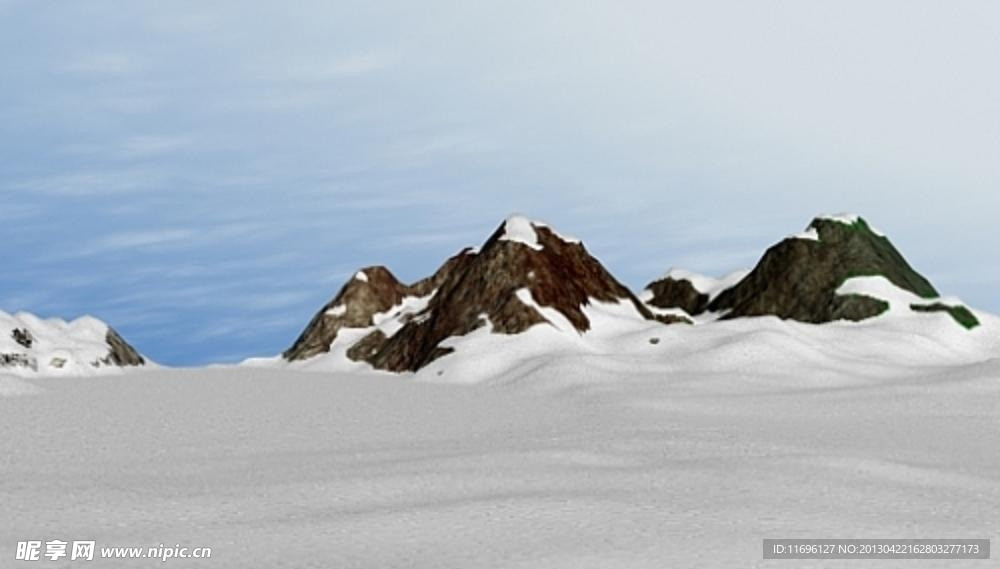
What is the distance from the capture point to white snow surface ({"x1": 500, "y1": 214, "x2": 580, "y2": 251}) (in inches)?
2810

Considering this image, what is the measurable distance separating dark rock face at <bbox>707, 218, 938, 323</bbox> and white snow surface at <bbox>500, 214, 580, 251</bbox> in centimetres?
1525

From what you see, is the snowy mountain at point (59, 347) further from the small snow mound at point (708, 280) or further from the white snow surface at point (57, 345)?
the small snow mound at point (708, 280)

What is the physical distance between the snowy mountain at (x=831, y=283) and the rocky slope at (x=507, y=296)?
758 cm

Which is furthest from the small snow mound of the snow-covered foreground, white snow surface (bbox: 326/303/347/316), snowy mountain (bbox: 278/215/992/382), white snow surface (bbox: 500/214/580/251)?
the snow-covered foreground

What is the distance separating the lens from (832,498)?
18875 mm

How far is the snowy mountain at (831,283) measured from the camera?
75562 millimetres

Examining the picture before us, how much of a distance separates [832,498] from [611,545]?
5.84m

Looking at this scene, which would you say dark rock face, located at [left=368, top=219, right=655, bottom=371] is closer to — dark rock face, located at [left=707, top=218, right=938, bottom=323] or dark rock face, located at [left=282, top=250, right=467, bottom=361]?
dark rock face, located at [left=707, top=218, right=938, bottom=323]

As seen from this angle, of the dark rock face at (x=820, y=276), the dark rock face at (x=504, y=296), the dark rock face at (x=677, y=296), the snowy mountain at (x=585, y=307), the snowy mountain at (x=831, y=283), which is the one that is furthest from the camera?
the dark rock face at (x=677, y=296)

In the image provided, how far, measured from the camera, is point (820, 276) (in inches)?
3100

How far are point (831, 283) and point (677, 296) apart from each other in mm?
16494

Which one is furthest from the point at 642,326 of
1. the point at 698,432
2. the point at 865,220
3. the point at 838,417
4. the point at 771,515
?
the point at 771,515

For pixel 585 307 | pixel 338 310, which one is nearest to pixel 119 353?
pixel 338 310

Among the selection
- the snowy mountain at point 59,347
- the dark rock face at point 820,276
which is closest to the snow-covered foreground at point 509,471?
the snowy mountain at point 59,347
